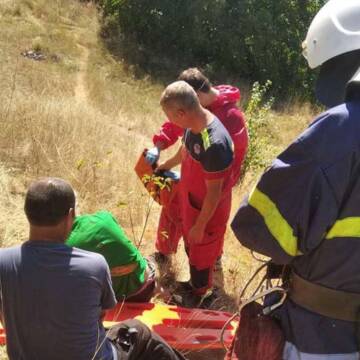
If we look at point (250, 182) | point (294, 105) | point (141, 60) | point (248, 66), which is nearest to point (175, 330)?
point (250, 182)

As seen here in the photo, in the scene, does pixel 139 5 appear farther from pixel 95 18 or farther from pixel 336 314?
pixel 336 314

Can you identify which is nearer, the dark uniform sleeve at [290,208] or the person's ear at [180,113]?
the dark uniform sleeve at [290,208]

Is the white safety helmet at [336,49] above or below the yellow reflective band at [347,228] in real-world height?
above

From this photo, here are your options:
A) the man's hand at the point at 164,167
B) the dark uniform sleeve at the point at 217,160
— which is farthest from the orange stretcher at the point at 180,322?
the man's hand at the point at 164,167

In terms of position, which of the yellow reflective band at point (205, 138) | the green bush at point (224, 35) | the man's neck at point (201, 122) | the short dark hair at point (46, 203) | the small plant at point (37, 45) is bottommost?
the short dark hair at point (46, 203)

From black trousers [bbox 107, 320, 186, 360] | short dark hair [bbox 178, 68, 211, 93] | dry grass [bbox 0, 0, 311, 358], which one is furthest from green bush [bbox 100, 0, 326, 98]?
black trousers [bbox 107, 320, 186, 360]

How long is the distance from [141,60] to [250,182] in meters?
15.2

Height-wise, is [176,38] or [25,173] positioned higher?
[176,38]

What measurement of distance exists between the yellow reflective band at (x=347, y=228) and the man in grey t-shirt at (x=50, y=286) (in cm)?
100

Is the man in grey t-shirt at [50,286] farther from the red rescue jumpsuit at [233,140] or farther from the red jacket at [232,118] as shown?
the red jacket at [232,118]

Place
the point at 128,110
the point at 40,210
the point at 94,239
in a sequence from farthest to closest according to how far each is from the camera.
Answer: the point at 128,110 → the point at 94,239 → the point at 40,210

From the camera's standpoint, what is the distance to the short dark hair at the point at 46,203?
214 centimetres

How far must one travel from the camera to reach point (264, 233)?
5.53 feet

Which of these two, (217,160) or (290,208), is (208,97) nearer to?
(217,160)
